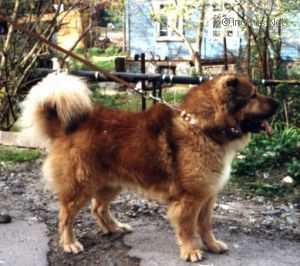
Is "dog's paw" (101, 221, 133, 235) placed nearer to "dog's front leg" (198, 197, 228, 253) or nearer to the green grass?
"dog's front leg" (198, 197, 228, 253)

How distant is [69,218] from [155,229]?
870mm

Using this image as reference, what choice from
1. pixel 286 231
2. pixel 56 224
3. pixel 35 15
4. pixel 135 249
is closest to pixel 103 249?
pixel 135 249

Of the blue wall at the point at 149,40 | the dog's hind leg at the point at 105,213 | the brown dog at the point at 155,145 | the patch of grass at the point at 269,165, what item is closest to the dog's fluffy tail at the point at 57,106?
the brown dog at the point at 155,145

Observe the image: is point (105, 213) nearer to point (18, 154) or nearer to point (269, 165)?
point (269, 165)

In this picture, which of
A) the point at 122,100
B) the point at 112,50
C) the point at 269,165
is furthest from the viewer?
the point at 112,50

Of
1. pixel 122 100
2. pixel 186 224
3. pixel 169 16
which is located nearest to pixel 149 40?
pixel 169 16

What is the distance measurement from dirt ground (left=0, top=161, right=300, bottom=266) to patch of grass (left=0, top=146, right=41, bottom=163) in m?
1.03

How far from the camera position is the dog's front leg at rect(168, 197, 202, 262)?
4.32 m

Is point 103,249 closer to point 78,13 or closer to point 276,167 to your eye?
point 276,167

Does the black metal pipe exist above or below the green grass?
above

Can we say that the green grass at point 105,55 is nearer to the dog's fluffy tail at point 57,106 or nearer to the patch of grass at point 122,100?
the patch of grass at point 122,100

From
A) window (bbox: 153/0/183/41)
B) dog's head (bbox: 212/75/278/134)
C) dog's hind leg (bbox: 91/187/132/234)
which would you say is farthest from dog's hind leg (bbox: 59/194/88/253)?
window (bbox: 153/0/183/41)

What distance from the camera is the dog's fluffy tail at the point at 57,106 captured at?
14.9 feet

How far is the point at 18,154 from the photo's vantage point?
780 cm
